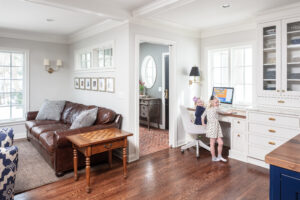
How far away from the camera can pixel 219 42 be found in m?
4.51

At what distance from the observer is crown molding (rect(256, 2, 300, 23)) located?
10.0 feet

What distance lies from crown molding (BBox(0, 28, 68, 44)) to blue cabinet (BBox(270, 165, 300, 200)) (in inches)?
219

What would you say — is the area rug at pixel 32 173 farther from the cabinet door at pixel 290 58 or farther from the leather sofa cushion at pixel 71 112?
the cabinet door at pixel 290 58

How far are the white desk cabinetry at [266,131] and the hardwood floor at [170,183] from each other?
9.5 inches

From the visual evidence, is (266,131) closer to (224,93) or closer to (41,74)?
(224,93)

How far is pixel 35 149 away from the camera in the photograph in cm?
426

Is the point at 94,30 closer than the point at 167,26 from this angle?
No

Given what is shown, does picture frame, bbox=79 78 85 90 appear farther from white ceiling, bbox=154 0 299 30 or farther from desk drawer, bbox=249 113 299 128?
desk drawer, bbox=249 113 299 128

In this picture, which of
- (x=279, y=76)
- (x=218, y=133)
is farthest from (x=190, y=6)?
(x=218, y=133)

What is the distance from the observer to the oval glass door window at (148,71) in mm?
6492

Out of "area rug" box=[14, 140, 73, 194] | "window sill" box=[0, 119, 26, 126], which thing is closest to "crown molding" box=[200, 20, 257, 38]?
"area rug" box=[14, 140, 73, 194]

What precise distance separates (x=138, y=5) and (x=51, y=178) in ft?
9.12

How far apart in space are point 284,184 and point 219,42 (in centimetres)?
370

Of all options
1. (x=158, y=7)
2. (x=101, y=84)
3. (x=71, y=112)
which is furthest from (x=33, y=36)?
(x=158, y=7)
